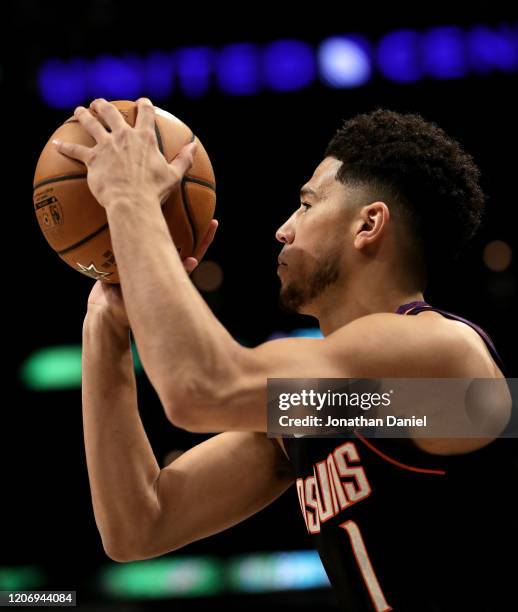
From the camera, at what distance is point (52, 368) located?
746 cm

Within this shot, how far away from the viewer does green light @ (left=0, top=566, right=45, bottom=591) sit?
6703mm

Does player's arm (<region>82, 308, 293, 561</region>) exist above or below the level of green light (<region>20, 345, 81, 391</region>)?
above

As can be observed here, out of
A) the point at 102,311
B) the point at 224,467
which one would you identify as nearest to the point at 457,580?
the point at 224,467

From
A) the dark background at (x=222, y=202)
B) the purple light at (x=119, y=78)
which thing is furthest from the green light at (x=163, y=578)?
the purple light at (x=119, y=78)

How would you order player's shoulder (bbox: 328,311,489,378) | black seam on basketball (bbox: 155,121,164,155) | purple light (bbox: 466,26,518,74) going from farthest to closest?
purple light (bbox: 466,26,518,74)
black seam on basketball (bbox: 155,121,164,155)
player's shoulder (bbox: 328,311,489,378)

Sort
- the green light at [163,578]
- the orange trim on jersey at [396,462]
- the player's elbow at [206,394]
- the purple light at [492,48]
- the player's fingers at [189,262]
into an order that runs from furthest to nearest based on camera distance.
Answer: the green light at [163,578] < the purple light at [492,48] < the player's fingers at [189,262] < the orange trim on jersey at [396,462] < the player's elbow at [206,394]

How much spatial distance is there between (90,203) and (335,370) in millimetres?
761

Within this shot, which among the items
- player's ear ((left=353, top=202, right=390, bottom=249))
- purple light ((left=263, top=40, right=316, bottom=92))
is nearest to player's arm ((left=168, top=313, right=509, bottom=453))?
player's ear ((left=353, top=202, right=390, bottom=249))

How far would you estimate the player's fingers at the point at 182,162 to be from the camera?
7.35ft

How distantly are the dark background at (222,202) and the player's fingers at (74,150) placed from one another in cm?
425

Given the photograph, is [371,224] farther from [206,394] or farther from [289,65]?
[289,65]

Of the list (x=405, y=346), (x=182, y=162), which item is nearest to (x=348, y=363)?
(x=405, y=346)

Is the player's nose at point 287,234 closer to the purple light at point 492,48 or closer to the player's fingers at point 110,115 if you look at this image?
the player's fingers at point 110,115

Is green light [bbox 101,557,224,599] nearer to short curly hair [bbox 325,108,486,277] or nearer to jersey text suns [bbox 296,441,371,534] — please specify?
jersey text suns [bbox 296,441,371,534]
